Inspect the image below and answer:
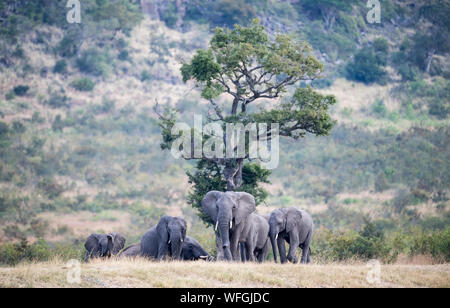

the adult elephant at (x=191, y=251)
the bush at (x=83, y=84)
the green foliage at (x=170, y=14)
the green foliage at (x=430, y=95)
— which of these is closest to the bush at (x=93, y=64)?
the bush at (x=83, y=84)

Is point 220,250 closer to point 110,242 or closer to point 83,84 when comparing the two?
point 110,242

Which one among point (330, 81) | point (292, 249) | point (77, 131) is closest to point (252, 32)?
point (292, 249)

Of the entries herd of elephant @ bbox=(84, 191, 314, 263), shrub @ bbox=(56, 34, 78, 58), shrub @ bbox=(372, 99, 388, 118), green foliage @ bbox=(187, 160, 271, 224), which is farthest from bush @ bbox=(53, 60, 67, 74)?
herd of elephant @ bbox=(84, 191, 314, 263)

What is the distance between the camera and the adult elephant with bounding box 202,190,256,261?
2050cm

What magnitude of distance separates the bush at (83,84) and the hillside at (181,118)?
14cm

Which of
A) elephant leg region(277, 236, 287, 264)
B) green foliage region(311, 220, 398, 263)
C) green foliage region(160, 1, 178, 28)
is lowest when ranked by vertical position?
green foliage region(311, 220, 398, 263)

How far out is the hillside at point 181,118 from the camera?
4381 cm

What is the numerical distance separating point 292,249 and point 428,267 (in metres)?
4.35

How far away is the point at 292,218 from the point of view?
22500 millimetres

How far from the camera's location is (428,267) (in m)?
20.9

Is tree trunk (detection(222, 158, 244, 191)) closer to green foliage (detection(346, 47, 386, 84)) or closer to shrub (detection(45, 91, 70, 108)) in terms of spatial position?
shrub (detection(45, 91, 70, 108))

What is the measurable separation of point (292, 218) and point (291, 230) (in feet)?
1.32
